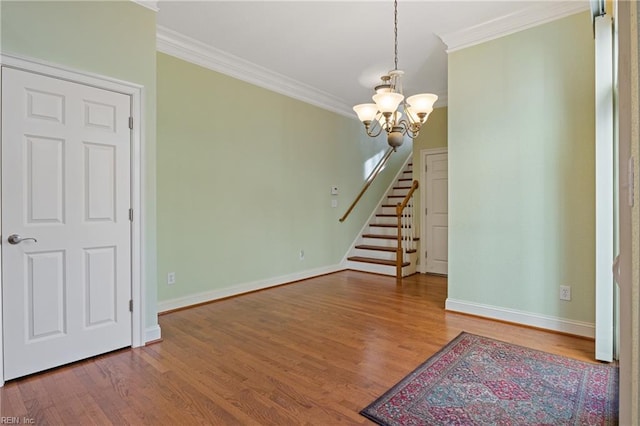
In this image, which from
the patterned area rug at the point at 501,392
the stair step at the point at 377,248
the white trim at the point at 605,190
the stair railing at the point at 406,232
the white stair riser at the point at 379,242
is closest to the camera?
the patterned area rug at the point at 501,392

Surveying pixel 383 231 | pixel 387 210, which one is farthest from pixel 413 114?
pixel 387 210

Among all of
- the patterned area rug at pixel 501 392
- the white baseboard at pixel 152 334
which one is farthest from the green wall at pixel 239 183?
the patterned area rug at pixel 501 392

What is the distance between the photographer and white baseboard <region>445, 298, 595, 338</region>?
2943 millimetres

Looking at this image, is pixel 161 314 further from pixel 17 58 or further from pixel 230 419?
pixel 17 58

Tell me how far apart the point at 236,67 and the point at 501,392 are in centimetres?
417

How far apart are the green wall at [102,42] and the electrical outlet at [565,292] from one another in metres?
3.57

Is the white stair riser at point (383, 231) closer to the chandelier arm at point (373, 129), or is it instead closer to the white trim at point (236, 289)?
the white trim at point (236, 289)

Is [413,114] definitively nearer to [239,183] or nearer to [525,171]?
[525,171]

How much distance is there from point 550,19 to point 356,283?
146 inches

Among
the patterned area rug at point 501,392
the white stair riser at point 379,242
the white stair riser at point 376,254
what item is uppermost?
the white stair riser at point 379,242

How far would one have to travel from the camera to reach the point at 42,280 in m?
2.32

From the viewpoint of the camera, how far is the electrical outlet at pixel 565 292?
9.84 ft

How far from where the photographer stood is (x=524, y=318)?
10.6ft

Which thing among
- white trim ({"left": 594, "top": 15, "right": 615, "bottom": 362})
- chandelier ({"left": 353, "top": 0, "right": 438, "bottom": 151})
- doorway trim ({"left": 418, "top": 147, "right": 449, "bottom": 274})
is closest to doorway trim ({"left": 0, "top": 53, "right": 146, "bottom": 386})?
chandelier ({"left": 353, "top": 0, "right": 438, "bottom": 151})
